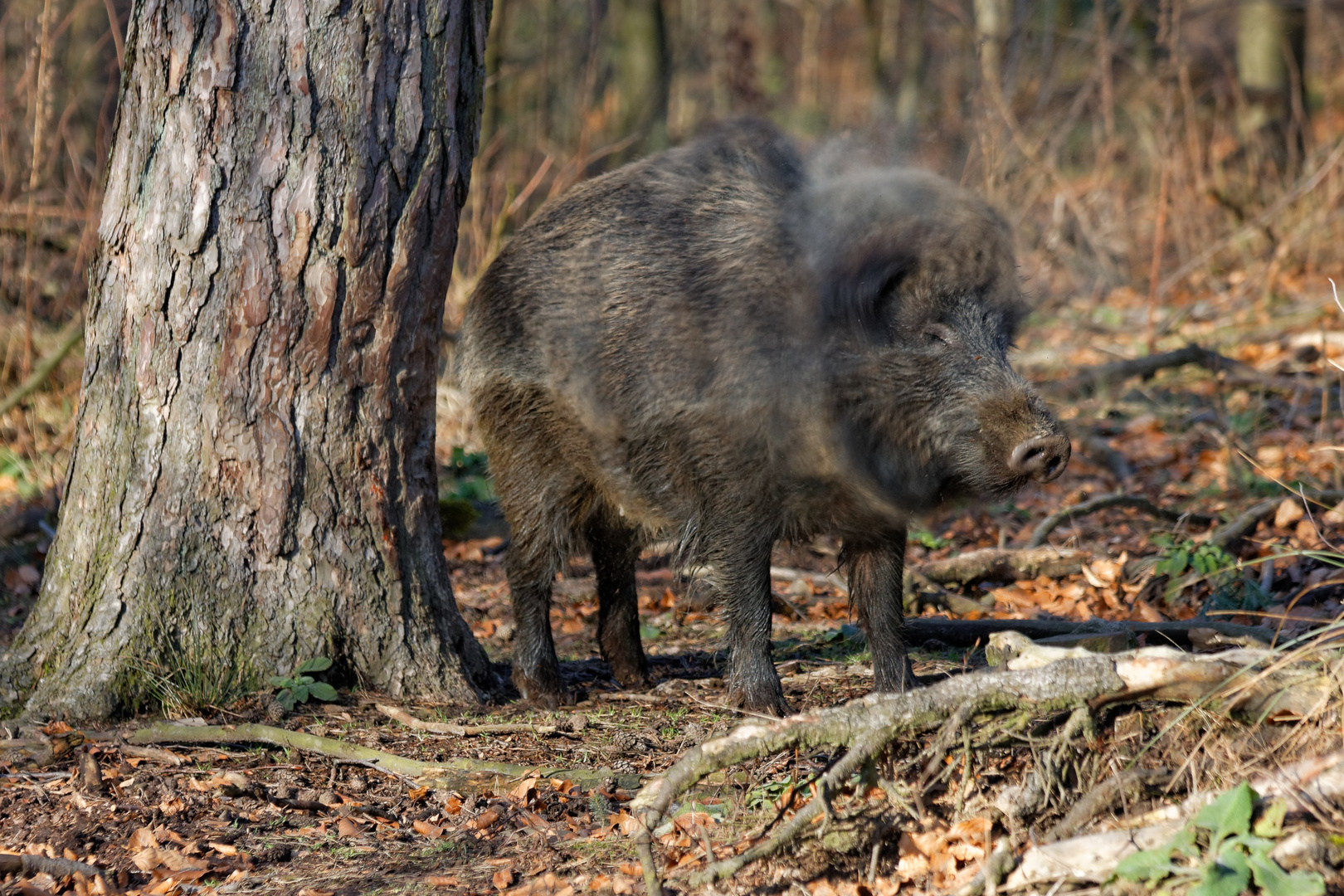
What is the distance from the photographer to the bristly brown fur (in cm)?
354

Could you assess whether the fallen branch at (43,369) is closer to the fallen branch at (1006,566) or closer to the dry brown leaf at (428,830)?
the dry brown leaf at (428,830)


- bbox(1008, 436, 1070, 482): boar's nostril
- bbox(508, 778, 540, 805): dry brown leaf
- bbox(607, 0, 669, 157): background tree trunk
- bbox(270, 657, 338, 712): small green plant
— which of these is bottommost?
bbox(508, 778, 540, 805): dry brown leaf

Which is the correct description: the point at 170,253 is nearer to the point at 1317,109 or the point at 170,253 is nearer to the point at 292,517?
the point at 292,517

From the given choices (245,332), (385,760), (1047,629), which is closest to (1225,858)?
(1047,629)

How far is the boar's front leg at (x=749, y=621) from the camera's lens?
3805 millimetres

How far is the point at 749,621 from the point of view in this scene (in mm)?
3869

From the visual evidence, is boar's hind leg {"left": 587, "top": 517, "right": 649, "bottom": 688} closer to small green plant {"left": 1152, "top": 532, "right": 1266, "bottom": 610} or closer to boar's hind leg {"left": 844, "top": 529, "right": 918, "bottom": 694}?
boar's hind leg {"left": 844, "top": 529, "right": 918, "bottom": 694}

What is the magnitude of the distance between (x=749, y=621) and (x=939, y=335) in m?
1.08

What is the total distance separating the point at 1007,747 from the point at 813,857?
500 millimetres

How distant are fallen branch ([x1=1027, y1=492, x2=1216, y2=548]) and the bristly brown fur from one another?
1.89 metres

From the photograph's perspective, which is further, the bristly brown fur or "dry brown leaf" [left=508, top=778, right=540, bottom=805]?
the bristly brown fur

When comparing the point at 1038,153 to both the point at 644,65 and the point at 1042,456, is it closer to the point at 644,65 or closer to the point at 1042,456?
the point at 644,65

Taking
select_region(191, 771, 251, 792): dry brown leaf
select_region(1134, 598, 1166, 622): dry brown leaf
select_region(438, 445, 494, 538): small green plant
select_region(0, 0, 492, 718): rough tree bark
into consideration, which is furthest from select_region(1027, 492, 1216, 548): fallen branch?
select_region(191, 771, 251, 792): dry brown leaf

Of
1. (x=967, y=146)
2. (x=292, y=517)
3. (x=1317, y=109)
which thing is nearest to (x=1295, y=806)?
(x=292, y=517)
